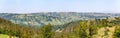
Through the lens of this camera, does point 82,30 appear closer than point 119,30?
No

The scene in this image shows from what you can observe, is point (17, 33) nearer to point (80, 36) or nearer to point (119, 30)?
point (80, 36)

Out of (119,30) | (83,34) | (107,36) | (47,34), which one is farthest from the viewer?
(107,36)

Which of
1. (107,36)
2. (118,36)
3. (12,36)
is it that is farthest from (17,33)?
(118,36)

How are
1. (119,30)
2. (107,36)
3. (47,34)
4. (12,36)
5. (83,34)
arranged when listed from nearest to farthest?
(119,30) → (83,34) → (47,34) → (107,36) → (12,36)

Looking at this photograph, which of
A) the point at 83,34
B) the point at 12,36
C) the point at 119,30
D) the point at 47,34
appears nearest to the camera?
the point at 119,30

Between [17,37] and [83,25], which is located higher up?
[83,25]

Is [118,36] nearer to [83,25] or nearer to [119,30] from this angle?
[119,30]

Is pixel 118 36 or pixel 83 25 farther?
pixel 83 25

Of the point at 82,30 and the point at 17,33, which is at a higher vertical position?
the point at 82,30

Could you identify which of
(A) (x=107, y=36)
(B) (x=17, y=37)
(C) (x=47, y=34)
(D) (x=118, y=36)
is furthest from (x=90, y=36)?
(B) (x=17, y=37)
